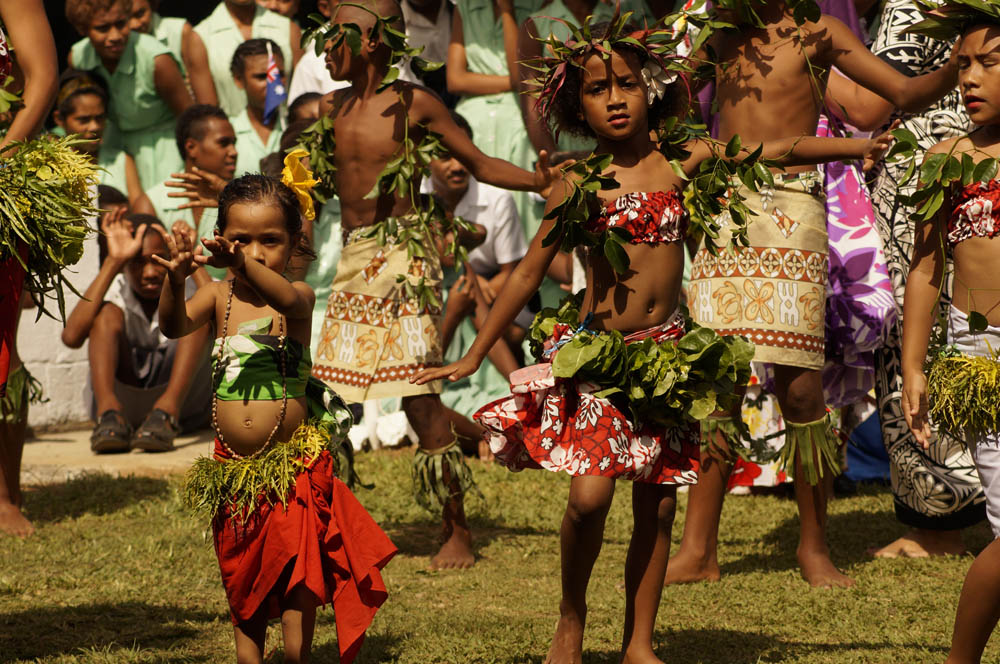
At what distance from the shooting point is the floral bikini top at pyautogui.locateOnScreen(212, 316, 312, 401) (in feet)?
12.1

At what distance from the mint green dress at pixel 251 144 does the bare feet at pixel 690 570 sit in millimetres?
4783

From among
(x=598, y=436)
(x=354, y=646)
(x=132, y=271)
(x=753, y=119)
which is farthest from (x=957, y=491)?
(x=132, y=271)

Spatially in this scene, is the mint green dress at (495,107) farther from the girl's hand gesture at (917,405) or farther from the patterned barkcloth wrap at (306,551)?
the girl's hand gesture at (917,405)

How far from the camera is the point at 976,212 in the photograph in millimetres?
3465

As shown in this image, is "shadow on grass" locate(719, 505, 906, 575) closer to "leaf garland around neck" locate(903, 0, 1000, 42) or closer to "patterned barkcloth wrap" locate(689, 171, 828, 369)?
"patterned barkcloth wrap" locate(689, 171, 828, 369)

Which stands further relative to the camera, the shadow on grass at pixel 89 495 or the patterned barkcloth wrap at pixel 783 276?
the shadow on grass at pixel 89 495

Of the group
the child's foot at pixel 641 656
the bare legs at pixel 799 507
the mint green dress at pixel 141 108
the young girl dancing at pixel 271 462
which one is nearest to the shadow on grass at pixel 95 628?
the young girl dancing at pixel 271 462

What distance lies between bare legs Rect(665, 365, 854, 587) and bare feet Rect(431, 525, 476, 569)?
850 millimetres

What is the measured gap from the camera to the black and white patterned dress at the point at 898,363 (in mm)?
5180

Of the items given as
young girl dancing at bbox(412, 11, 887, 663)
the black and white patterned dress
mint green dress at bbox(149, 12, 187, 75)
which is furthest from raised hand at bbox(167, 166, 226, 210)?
mint green dress at bbox(149, 12, 187, 75)

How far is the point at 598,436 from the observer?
366 cm

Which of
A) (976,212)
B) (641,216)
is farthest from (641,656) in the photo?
(976,212)

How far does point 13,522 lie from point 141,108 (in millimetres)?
4120

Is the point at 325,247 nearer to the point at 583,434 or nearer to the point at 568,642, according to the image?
the point at 583,434
